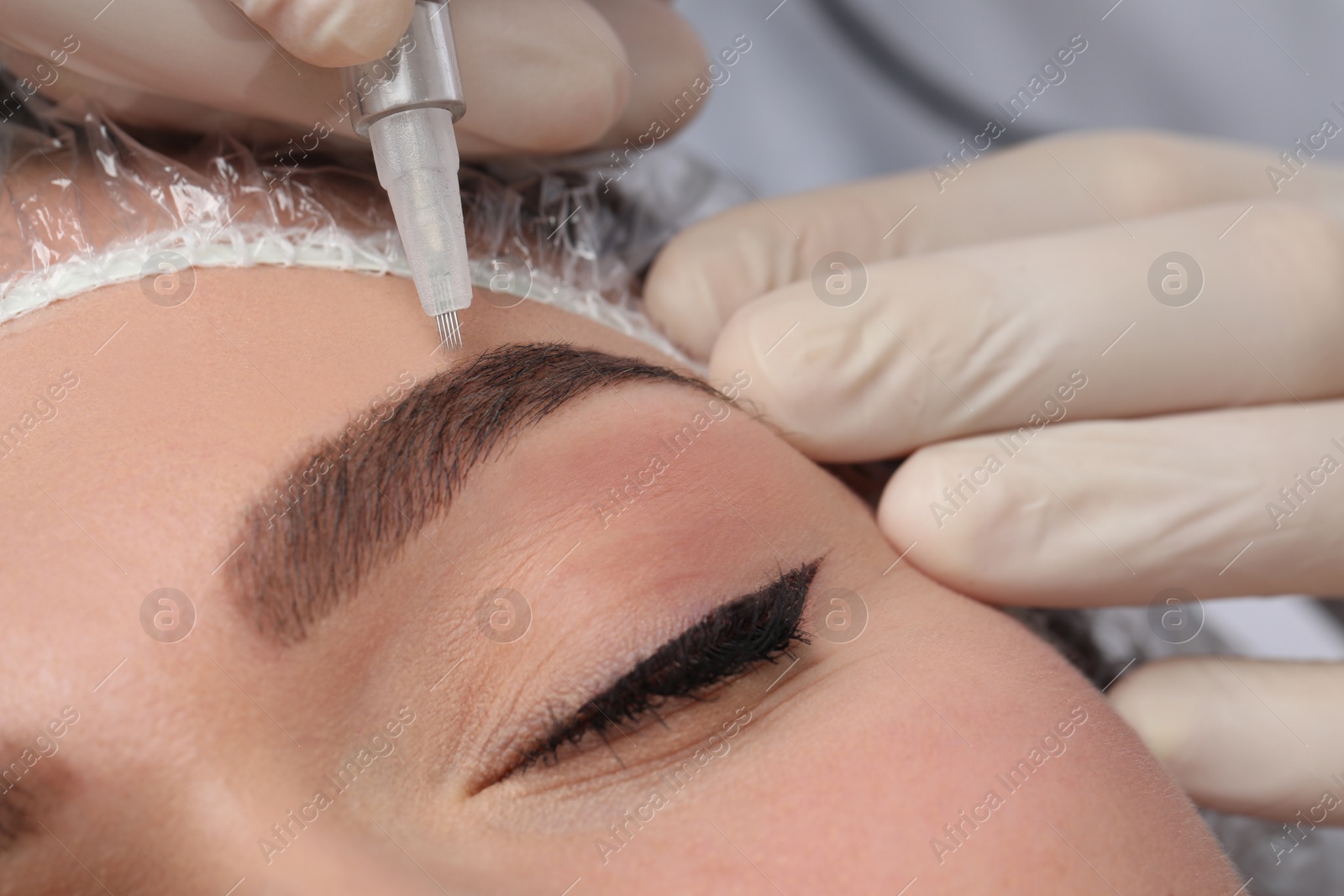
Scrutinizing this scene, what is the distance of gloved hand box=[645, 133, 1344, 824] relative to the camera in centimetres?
90

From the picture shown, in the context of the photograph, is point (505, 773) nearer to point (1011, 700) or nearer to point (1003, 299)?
point (1011, 700)

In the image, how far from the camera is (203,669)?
0.56 meters

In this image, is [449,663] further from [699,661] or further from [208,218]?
[208,218]

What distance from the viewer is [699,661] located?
65cm

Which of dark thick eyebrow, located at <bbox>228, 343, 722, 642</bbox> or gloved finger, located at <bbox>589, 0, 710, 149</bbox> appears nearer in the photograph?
dark thick eyebrow, located at <bbox>228, 343, 722, 642</bbox>

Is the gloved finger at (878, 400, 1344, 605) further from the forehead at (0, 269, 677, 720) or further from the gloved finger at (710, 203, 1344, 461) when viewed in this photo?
the forehead at (0, 269, 677, 720)

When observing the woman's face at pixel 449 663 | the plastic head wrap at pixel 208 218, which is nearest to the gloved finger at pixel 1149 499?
the woman's face at pixel 449 663

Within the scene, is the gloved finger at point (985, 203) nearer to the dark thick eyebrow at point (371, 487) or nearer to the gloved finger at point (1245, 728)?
the dark thick eyebrow at point (371, 487)

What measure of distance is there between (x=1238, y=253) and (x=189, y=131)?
3.45ft

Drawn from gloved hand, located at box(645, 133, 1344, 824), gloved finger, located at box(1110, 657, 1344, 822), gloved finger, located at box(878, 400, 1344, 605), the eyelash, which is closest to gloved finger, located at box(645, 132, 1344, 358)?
gloved hand, located at box(645, 133, 1344, 824)

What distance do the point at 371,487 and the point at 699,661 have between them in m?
0.25

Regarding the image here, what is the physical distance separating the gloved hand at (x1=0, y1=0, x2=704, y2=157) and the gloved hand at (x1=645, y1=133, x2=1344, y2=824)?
234 mm

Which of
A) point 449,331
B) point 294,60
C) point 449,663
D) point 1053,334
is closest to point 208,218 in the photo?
point 294,60

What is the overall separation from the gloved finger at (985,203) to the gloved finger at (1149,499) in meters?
0.30
